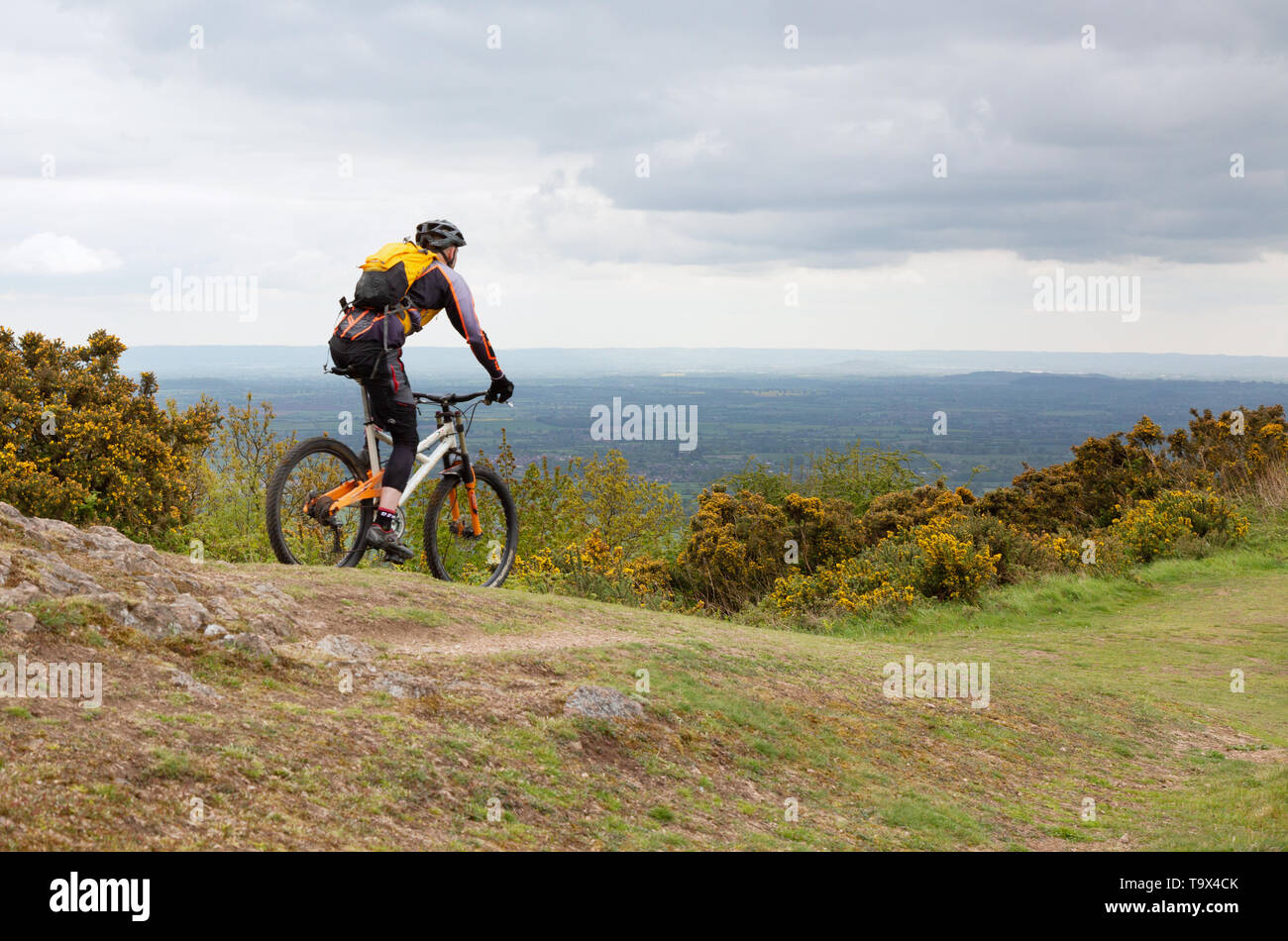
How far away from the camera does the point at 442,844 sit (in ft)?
13.6

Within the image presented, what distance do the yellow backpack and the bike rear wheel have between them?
48.4 inches

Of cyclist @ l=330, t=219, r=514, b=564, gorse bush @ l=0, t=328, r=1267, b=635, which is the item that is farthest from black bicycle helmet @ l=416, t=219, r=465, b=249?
gorse bush @ l=0, t=328, r=1267, b=635

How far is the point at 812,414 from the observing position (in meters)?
126

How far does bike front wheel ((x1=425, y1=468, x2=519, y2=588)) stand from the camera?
9805 mm

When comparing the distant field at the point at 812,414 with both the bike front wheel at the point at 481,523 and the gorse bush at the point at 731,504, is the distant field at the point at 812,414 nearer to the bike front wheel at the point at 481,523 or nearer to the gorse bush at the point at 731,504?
the gorse bush at the point at 731,504

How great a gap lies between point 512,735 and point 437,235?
4.73m

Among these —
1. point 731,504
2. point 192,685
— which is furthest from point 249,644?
point 731,504

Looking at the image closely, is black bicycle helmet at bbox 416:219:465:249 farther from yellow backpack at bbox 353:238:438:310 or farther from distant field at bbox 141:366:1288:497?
distant field at bbox 141:366:1288:497

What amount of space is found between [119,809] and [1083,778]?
6384 millimetres

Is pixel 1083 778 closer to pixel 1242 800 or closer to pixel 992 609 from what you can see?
pixel 1242 800

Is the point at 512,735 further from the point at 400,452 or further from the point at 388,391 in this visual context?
the point at 388,391

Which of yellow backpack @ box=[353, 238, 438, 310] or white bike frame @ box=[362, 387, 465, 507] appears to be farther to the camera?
white bike frame @ box=[362, 387, 465, 507]

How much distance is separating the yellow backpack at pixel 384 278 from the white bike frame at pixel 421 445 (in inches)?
32.2
